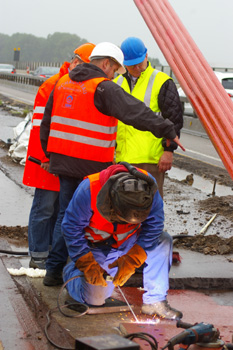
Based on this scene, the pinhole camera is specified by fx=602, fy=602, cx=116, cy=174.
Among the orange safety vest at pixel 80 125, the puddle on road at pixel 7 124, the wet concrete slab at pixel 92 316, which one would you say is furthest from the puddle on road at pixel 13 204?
the puddle on road at pixel 7 124

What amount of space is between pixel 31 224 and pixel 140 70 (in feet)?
5.44

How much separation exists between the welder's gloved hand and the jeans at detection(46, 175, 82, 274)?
0.50 m

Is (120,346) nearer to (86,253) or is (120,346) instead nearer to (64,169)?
(86,253)

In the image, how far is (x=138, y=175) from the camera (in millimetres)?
3822

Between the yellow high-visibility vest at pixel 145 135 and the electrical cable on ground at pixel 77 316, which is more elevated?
the yellow high-visibility vest at pixel 145 135

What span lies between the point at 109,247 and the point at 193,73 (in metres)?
1.84

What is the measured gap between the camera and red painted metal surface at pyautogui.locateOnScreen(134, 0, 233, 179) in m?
5.11

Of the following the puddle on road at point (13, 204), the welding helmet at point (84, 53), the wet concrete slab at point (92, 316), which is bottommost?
the puddle on road at point (13, 204)

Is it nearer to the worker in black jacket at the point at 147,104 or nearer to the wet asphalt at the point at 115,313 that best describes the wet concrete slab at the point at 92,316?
the wet asphalt at the point at 115,313

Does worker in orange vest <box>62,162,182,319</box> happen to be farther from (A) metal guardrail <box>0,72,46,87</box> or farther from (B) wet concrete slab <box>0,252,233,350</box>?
(A) metal guardrail <box>0,72,46,87</box>

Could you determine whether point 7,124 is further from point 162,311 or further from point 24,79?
point 24,79

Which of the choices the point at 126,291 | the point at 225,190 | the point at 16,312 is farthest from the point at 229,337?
the point at 225,190

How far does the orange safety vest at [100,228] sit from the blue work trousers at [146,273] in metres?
0.07

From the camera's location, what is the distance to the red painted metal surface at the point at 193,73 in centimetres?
511
